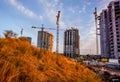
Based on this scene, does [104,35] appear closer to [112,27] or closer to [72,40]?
[112,27]

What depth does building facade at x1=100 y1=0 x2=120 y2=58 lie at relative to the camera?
9612 centimetres

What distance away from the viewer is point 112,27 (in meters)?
103

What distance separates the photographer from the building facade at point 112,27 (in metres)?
96.1

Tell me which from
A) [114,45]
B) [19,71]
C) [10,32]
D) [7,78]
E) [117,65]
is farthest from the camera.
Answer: [114,45]

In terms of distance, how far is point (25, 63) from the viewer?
721 cm

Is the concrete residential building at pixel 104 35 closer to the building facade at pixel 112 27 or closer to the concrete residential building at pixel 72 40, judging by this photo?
the building facade at pixel 112 27

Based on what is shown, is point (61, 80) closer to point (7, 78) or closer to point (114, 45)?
point (7, 78)

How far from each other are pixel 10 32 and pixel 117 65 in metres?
Result: 44.2

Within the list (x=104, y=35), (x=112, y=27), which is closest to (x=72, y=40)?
(x=104, y=35)

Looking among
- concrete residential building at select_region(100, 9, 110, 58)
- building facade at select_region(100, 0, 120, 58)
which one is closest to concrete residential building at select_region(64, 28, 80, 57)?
concrete residential building at select_region(100, 9, 110, 58)

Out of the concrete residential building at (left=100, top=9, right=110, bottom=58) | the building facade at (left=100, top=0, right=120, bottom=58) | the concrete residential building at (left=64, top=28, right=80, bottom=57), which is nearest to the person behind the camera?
the building facade at (left=100, top=0, right=120, bottom=58)

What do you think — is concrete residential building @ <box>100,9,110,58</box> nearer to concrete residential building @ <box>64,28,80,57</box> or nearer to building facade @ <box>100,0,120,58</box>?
building facade @ <box>100,0,120,58</box>

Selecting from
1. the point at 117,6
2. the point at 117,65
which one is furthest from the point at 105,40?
the point at 117,65

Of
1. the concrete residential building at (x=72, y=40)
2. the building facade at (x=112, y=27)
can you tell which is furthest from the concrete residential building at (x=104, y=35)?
the concrete residential building at (x=72, y=40)
